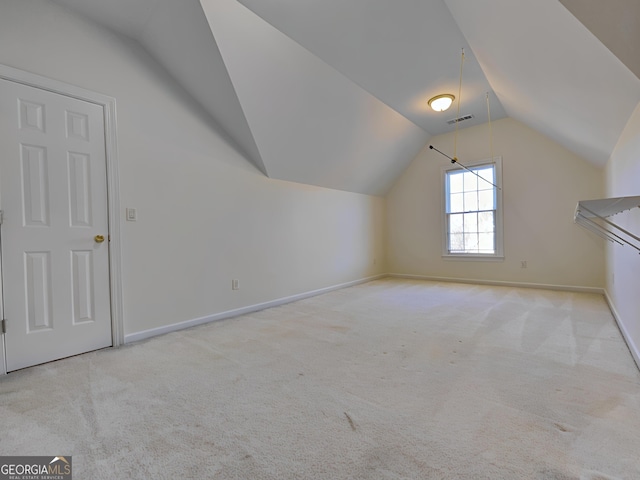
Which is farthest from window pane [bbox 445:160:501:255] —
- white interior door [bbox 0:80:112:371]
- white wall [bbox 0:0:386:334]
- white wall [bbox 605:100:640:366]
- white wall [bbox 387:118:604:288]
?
white interior door [bbox 0:80:112:371]

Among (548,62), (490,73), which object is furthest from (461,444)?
(490,73)

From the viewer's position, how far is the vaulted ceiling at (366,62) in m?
1.90

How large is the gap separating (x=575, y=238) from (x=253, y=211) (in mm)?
5015

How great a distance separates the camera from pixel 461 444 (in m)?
1.27

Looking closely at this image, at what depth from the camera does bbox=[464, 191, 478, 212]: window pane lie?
545 centimetres

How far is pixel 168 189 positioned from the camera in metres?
2.88

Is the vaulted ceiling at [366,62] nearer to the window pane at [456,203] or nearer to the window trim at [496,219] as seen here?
the window trim at [496,219]

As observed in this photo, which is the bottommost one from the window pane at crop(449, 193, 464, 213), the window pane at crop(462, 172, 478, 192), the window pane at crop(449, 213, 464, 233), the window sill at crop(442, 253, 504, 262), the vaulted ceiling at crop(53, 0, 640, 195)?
the window sill at crop(442, 253, 504, 262)

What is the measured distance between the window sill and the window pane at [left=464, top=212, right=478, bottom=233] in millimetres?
489

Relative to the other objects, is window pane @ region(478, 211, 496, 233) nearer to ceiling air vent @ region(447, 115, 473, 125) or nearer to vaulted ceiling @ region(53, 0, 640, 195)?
vaulted ceiling @ region(53, 0, 640, 195)

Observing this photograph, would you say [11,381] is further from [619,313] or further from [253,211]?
[619,313]

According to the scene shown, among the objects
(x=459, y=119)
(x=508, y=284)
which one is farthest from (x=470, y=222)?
(x=459, y=119)

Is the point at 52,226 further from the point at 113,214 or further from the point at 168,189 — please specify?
the point at 168,189

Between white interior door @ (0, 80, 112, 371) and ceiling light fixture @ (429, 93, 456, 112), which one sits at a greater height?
ceiling light fixture @ (429, 93, 456, 112)
